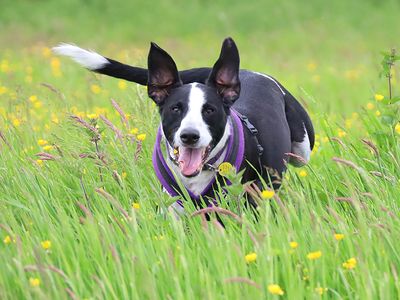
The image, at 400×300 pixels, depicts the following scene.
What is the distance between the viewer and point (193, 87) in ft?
→ 12.9

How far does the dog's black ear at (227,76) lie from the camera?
13.1ft

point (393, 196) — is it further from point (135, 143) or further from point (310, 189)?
point (135, 143)

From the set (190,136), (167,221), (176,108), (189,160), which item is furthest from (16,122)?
(167,221)

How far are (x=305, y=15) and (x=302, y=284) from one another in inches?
568

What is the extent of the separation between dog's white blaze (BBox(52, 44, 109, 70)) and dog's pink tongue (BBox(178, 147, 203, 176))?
0.87m

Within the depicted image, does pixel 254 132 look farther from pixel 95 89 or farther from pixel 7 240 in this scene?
pixel 95 89

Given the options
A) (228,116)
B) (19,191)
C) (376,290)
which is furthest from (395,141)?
(19,191)

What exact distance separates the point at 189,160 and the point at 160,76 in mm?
519

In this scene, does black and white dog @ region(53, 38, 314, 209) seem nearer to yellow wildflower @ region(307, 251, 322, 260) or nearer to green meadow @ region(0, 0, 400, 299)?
green meadow @ region(0, 0, 400, 299)

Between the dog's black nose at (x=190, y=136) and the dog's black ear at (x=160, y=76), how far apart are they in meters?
0.46

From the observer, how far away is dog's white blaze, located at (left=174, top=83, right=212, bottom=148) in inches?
145

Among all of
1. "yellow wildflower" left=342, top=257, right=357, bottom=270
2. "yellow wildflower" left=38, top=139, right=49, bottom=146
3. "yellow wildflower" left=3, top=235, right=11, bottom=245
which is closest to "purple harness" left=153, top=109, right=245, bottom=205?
"yellow wildflower" left=38, top=139, right=49, bottom=146

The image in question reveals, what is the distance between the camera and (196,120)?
374 centimetres

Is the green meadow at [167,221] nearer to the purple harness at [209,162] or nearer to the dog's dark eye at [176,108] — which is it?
the purple harness at [209,162]
